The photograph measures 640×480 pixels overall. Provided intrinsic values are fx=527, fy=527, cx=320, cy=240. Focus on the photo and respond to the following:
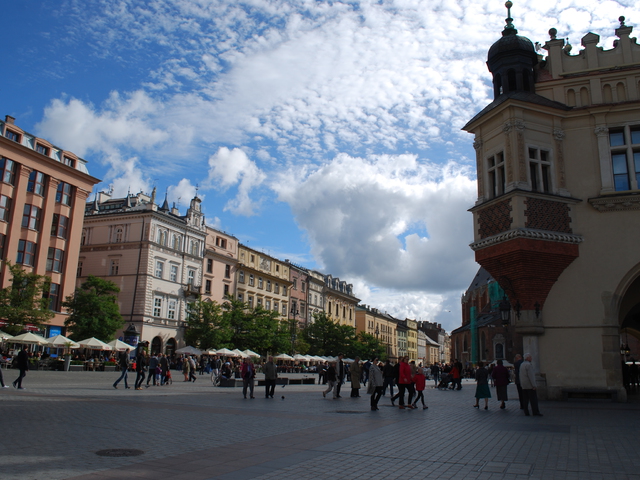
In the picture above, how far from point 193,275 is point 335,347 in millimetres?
24524

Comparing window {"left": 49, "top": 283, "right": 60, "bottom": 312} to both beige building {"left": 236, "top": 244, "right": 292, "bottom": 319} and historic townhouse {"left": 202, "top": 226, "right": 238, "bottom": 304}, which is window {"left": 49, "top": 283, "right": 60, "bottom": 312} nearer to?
historic townhouse {"left": 202, "top": 226, "right": 238, "bottom": 304}

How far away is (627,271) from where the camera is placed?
19.8 m

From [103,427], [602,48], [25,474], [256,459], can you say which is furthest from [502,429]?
[602,48]

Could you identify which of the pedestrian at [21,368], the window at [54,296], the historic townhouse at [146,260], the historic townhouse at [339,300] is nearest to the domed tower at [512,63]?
the pedestrian at [21,368]

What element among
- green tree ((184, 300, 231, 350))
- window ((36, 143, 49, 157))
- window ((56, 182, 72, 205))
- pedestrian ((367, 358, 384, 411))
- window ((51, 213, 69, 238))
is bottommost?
pedestrian ((367, 358, 384, 411))

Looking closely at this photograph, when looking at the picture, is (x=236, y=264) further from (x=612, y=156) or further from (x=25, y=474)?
(x=25, y=474)

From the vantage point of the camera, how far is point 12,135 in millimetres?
45438

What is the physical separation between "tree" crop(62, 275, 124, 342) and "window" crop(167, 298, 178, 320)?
12726 millimetres

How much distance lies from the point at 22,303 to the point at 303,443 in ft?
118

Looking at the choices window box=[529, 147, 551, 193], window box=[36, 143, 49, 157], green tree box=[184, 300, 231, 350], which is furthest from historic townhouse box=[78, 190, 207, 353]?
window box=[529, 147, 551, 193]

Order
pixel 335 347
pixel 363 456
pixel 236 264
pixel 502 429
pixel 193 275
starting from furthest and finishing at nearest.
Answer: pixel 335 347, pixel 236 264, pixel 193 275, pixel 502 429, pixel 363 456

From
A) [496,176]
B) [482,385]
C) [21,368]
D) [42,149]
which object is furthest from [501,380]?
[42,149]

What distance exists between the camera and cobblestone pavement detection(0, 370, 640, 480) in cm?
695

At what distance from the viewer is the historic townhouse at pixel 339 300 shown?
9912 centimetres
